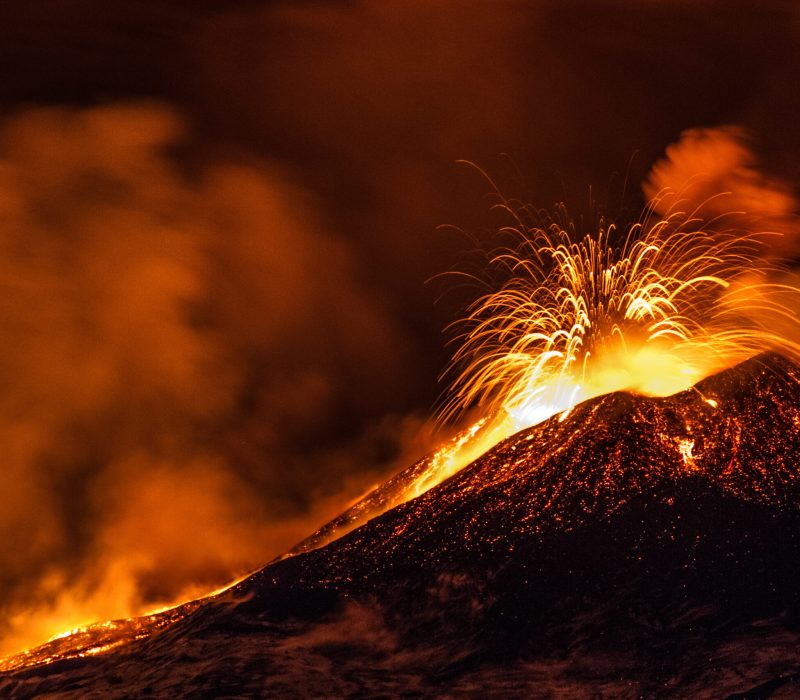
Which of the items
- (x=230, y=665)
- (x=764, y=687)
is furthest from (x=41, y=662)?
(x=764, y=687)

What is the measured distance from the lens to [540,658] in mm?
12531

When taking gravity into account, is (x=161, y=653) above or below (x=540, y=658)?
above

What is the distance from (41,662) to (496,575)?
525 centimetres

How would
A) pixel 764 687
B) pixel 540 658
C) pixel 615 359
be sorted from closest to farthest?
1. pixel 764 687
2. pixel 540 658
3. pixel 615 359

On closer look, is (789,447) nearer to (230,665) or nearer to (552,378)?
(552,378)

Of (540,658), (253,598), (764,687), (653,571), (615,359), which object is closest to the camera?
(764,687)

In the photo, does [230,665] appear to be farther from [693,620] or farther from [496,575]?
[693,620]

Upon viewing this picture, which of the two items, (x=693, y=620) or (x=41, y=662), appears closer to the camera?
(x=693, y=620)

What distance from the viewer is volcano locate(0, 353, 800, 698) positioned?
1228 cm

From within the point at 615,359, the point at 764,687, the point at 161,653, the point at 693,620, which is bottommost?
the point at 764,687

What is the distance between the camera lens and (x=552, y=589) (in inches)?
530

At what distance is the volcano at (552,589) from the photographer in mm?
12281

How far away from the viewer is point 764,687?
36.9 ft

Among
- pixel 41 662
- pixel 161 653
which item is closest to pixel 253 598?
pixel 161 653
